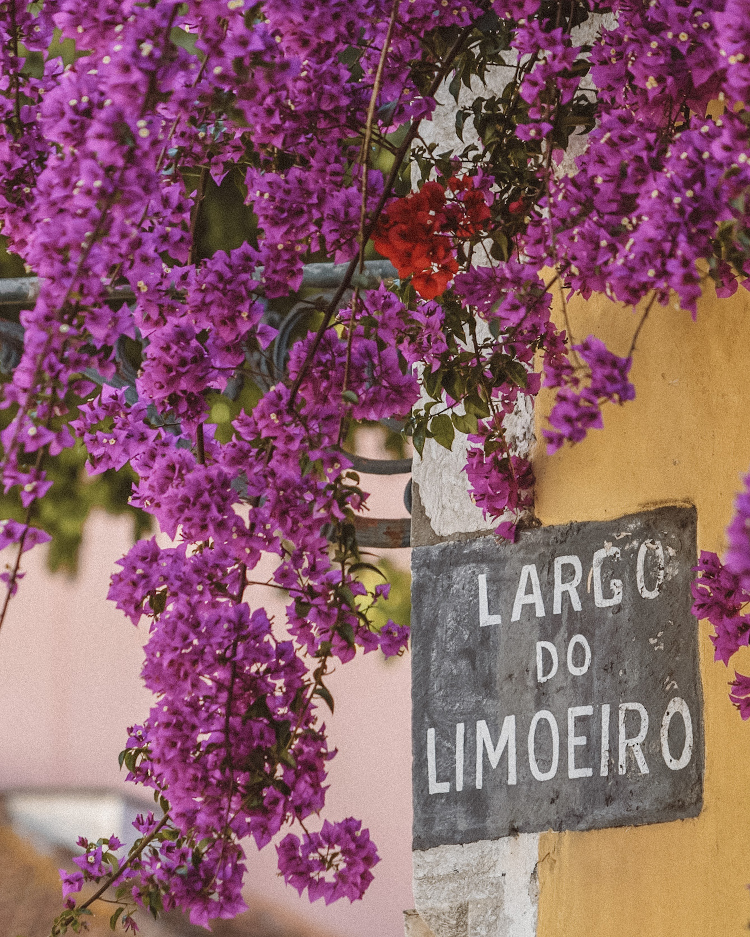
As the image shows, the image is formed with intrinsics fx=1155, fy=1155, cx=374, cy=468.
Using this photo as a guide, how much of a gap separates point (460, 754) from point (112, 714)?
3.55 metres

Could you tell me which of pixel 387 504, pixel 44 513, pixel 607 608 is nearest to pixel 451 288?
pixel 607 608

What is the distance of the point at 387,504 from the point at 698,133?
3.93 m

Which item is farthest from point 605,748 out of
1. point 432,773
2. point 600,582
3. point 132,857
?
point 132,857

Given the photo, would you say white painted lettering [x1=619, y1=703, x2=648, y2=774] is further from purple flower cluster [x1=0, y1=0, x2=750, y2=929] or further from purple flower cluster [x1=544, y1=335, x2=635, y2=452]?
purple flower cluster [x1=544, y1=335, x2=635, y2=452]

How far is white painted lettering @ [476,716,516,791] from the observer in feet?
6.70

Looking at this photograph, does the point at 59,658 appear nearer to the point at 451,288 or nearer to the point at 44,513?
the point at 44,513

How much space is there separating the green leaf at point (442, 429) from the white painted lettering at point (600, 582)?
313 mm

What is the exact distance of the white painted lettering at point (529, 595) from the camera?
204 centimetres

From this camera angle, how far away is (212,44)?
137 cm

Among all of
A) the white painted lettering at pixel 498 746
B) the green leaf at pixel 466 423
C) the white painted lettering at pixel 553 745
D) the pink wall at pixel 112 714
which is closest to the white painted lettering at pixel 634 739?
the white painted lettering at pixel 553 745

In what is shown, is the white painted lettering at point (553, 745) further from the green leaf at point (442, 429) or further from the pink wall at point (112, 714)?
the pink wall at point (112, 714)

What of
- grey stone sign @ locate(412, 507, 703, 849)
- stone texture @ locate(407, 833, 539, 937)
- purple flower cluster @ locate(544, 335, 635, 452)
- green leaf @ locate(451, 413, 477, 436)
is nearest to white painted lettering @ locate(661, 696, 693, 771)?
grey stone sign @ locate(412, 507, 703, 849)

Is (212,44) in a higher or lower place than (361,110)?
lower

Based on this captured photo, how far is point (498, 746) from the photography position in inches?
81.4
